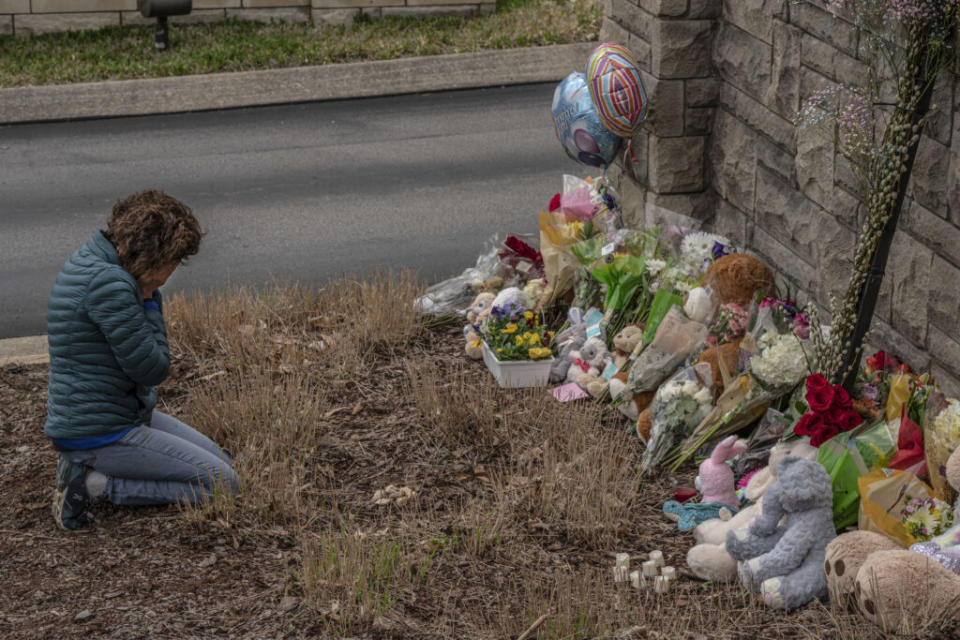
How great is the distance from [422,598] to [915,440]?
→ 1892mm

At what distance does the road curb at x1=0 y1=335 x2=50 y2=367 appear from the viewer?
6.61 m

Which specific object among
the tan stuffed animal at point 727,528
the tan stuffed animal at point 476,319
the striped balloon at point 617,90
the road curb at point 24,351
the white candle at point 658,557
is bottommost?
the road curb at point 24,351

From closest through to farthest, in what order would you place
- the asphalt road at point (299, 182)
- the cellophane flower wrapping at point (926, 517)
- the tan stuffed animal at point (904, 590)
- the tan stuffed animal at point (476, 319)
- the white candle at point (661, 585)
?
the tan stuffed animal at point (904, 590)
the cellophane flower wrapping at point (926, 517)
the white candle at point (661, 585)
the tan stuffed animal at point (476, 319)
the asphalt road at point (299, 182)

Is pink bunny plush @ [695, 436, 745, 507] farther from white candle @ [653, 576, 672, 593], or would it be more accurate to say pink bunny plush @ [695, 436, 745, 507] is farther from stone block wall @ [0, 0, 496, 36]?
stone block wall @ [0, 0, 496, 36]

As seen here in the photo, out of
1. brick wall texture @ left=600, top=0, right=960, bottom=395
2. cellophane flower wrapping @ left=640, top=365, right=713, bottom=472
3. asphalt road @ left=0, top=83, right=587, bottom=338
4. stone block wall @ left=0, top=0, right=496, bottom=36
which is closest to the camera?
brick wall texture @ left=600, top=0, right=960, bottom=395

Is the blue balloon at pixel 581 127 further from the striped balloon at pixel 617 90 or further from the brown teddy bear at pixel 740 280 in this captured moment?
the brown teddy bear at pixel 740 280

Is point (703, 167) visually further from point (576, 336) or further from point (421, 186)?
point (421, 186)

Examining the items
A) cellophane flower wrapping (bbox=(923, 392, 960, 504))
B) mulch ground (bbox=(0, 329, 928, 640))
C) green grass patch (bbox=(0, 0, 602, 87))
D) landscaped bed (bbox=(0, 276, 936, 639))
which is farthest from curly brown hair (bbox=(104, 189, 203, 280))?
green grass patch (bbox=(0, 0, 602, 87))

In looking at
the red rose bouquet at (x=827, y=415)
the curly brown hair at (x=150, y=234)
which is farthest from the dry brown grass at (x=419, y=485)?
the curly brown hair at (x=150, y=234)

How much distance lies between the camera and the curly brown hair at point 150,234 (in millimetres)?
4711

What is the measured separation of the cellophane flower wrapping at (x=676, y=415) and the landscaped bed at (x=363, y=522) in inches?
5.3

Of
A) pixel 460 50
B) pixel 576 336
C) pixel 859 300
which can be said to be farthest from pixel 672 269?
pixel 460 50

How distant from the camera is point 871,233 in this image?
181 inches

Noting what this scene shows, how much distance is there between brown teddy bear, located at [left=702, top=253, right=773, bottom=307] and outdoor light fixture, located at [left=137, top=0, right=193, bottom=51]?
31.4 ft
